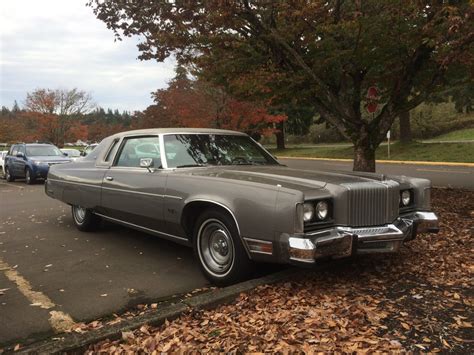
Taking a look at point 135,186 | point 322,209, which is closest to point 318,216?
point 322,209

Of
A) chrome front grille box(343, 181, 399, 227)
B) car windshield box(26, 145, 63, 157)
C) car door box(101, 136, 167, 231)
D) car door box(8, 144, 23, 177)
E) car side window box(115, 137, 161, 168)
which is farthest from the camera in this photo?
car door box(8, 144, 23, 177)

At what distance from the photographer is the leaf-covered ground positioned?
3.11 m

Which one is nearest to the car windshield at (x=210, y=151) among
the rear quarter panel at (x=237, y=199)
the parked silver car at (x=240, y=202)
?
the parked silver car at (x=240, y=202)

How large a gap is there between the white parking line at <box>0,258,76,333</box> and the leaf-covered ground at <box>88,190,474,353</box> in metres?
0.60

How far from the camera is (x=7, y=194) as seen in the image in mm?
12688

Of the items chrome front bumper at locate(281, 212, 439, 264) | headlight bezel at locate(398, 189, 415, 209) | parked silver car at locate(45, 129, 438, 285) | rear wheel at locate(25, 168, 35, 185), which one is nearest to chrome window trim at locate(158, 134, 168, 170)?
parked silver car at locate(45, 129, 438, 285)

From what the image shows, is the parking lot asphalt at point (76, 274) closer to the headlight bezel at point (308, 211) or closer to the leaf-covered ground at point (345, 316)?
the leaf-covered ground at point (345, 316)

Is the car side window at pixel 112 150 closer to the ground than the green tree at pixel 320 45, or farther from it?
closer to the ground

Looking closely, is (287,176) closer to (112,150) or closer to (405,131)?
(112,150)

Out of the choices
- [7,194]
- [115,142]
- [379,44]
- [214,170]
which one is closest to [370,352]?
[214,170]

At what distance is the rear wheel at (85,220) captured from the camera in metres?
6.76

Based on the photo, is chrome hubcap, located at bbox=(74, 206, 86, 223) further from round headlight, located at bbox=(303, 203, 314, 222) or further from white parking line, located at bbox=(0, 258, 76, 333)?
round headlight, located at bbox=(303, 203, 314, 222)

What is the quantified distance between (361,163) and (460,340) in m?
5.85

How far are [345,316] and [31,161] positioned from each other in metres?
14.7
